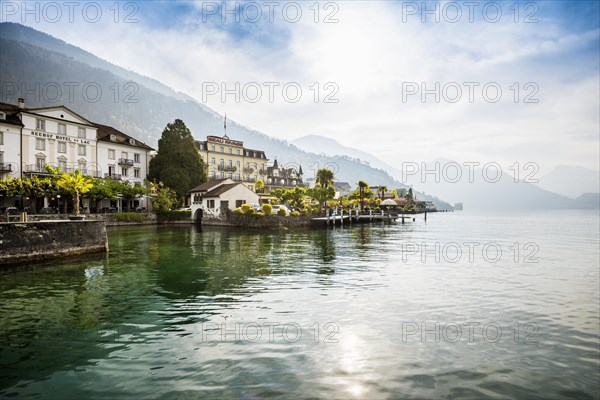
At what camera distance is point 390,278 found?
1838 cm

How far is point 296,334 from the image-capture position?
10.2 meters

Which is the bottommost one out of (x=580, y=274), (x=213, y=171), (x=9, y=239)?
(x=580, y=274)

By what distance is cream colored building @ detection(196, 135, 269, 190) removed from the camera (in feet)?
311

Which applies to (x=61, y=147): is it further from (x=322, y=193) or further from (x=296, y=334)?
(x=296, y=334)

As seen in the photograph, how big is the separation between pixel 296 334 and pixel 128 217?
55.3 m

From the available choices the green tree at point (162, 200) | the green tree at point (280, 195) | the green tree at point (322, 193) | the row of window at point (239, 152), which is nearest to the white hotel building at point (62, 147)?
the green tree at point (162, 200)

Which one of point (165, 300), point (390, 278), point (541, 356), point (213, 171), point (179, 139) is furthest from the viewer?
point (213, 171)

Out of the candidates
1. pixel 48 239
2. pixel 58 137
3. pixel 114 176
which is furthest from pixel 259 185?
pixel 48 239

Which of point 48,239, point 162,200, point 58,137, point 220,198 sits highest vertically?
point 58,137

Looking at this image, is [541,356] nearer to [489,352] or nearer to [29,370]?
[489,352]

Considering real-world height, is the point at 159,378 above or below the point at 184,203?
below

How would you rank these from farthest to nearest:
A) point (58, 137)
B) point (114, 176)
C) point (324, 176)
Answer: point (324, 176) < point (114, 176) < point (58, 137)

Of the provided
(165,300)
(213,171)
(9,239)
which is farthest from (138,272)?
(213,171)

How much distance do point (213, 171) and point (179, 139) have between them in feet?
78.2
